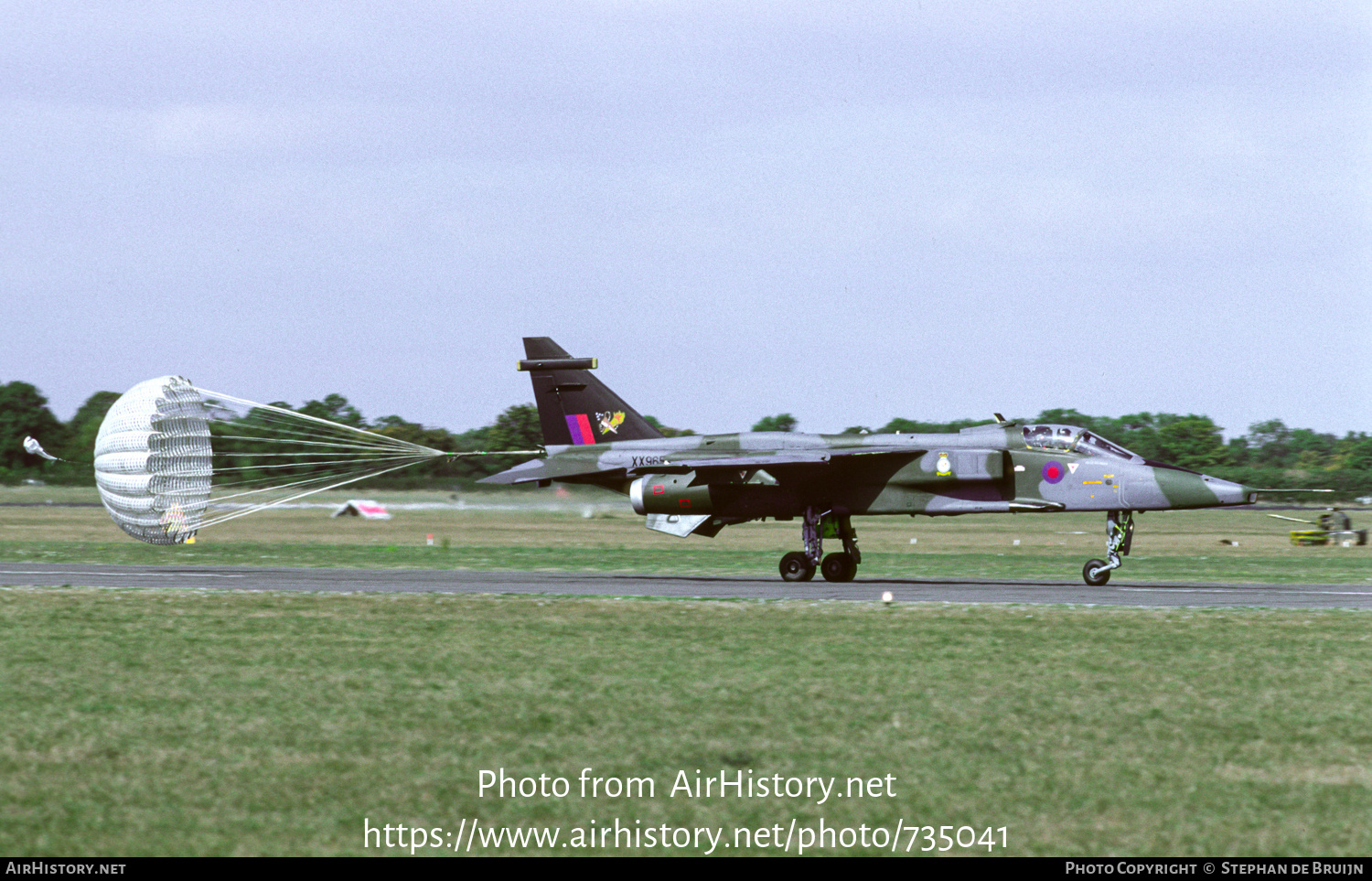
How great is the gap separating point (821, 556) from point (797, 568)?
883 mm

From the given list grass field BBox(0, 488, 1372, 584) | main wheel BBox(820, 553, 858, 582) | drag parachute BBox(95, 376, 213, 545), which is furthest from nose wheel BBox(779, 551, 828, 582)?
drag parachute BBox(95, 376, 213, 545)

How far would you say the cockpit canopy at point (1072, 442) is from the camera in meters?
27.2

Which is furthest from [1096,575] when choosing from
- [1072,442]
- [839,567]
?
[839,567]

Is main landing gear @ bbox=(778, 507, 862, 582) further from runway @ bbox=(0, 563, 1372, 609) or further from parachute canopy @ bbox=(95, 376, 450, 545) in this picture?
Answer: parachute canopy @ bbox=(95, 376, 450, 545)

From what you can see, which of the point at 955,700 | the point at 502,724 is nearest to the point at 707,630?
the point at 955,700

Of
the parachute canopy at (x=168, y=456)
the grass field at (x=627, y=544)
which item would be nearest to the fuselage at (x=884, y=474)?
the grass field at (x=627, y=544)

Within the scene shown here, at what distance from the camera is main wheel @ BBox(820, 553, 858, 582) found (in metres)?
29.9

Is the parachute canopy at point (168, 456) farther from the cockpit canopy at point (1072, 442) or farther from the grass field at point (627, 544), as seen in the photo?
the cockpit canopy at point (1072, 442)

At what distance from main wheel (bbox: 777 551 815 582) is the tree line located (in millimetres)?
14294

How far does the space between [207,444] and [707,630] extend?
17362mm

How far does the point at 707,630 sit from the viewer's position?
17.5 meters

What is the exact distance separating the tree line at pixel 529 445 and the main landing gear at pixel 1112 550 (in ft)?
57.4

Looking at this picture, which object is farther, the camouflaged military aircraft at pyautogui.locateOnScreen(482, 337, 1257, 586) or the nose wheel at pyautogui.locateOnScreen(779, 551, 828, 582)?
the nose wheel at pyautogui.locateOnScreen(779, 551, 828, 582)

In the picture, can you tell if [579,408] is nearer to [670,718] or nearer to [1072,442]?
[1072,442]
